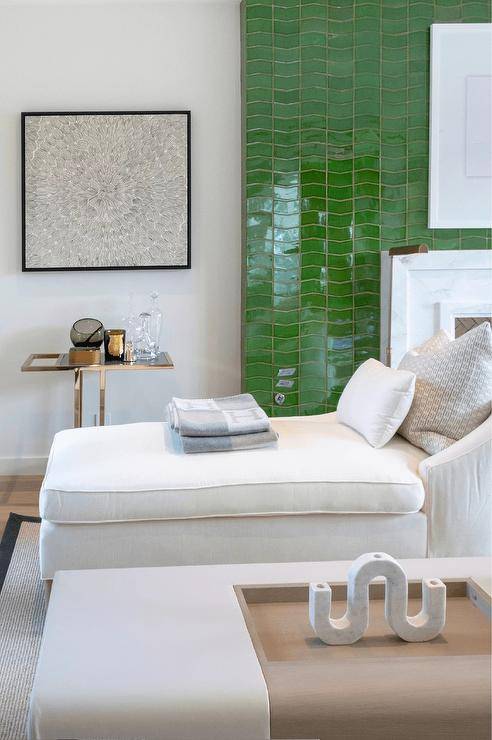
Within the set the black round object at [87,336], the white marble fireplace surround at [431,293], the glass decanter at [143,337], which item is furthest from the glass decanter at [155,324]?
the white marble fireplace surround at [431,293]

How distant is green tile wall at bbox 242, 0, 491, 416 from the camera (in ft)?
15.3

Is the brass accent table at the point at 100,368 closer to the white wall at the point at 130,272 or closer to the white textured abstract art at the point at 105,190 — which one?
the white wall at the point at 130,272

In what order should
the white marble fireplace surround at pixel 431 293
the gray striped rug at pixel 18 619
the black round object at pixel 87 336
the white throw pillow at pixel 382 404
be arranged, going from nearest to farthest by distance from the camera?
the gray striped rug at pixel 18 619 → the white throw pillow at pixel 382 404 → the black round object at pixel 87 336 → the white marble fireplace surround at pixel 431 293

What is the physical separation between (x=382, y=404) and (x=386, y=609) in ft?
4.56

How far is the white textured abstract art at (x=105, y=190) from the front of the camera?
4793mm

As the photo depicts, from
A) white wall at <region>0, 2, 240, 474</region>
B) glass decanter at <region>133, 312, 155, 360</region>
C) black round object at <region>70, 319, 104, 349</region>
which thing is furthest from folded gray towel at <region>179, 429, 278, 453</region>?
white wall at <region>0, 2, 240, 474</region>

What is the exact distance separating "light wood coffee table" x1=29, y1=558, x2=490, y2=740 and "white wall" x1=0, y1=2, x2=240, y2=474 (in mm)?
3124

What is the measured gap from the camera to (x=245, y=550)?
278cm

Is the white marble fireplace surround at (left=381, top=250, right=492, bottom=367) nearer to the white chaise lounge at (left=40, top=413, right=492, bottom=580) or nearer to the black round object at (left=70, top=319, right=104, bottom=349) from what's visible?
the black round object at (left=70, top=319, right=104, bottom=349)

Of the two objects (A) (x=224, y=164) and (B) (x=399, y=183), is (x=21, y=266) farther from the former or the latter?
(B) (x=399, y=183)

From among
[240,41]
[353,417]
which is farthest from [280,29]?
[353,417]

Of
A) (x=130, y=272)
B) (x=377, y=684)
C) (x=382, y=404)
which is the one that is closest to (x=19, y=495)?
(x=130, y=272)

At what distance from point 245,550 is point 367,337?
2275 millimetres

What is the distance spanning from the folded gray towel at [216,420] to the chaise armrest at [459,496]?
602 mm
